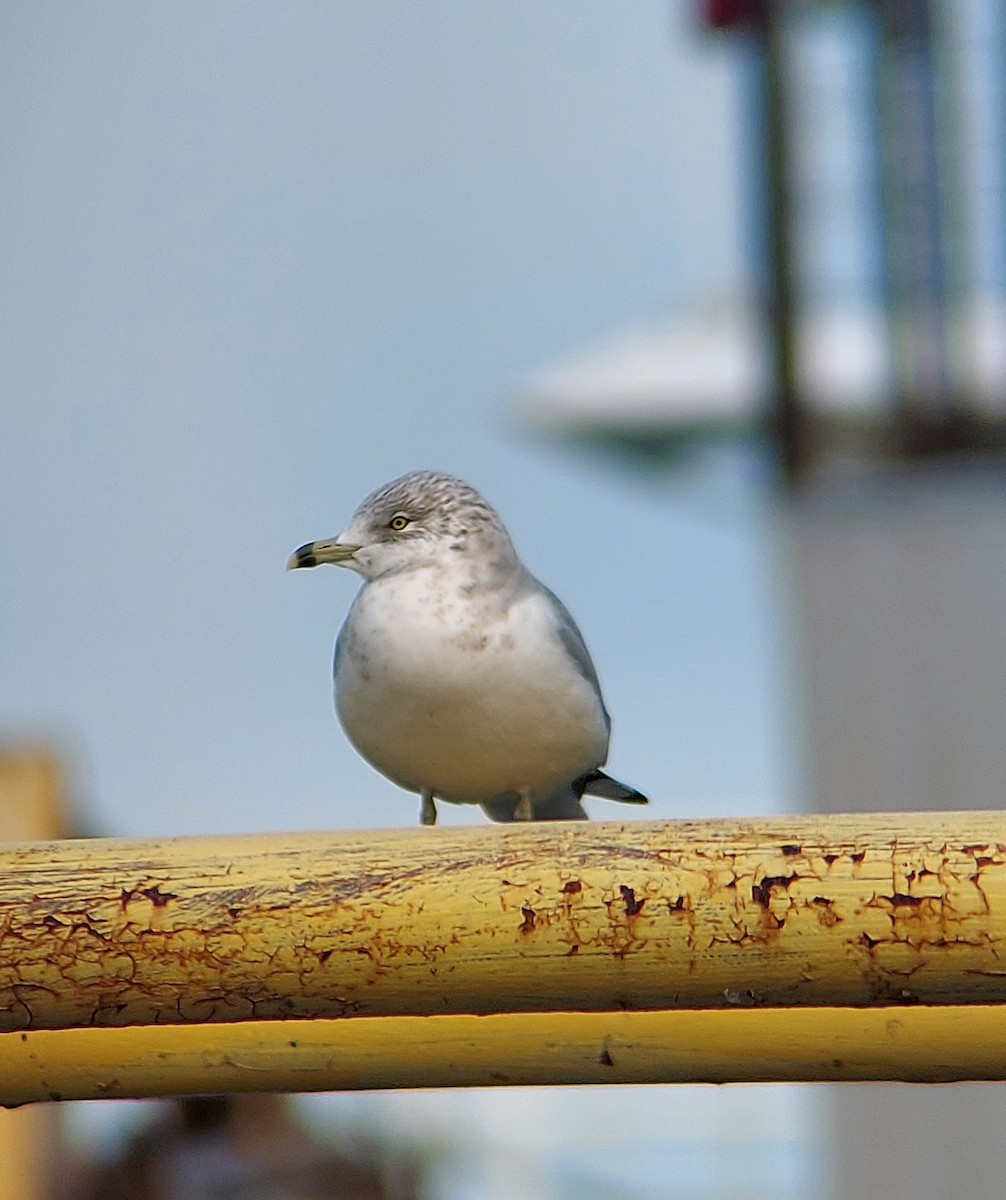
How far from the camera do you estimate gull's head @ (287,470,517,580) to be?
1890 millimetres

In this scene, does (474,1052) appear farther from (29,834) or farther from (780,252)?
(780,252)

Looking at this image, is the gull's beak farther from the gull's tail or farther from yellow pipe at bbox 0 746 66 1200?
yellow pipe at bbox 0 746 66 1200

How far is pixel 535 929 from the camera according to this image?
1.21m

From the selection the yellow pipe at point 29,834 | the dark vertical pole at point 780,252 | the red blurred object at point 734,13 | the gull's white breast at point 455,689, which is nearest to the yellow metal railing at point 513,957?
the gull's white breast at point 455,689

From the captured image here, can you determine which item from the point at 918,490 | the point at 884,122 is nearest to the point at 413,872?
the point at 918,490

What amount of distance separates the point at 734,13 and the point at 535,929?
5196mm

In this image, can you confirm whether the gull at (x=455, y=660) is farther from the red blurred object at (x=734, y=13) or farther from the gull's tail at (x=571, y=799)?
the red blurred object at (x=734, y=13)

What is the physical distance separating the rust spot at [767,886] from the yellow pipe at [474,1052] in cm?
8

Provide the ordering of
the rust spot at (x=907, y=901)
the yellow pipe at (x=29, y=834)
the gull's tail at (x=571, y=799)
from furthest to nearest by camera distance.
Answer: the yellow pipe at (x=29, y=834) → the gull's tail at (x=571, y=799) → the rust spot at (x=907, y=901)

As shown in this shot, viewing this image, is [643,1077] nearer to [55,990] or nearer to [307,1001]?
[307,1001]

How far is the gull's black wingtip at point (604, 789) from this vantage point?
200 cm

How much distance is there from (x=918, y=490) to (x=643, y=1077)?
445 centimetres

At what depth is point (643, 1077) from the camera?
1.27m

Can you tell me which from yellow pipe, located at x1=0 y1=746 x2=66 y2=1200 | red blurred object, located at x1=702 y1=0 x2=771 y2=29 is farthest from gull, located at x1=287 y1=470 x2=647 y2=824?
red blurred object, located at x1=702 y1=0 x2=771 y2=29
